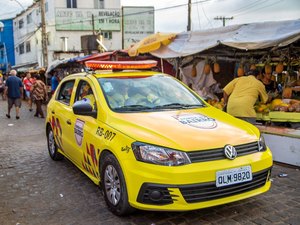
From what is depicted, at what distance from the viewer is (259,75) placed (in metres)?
8.34

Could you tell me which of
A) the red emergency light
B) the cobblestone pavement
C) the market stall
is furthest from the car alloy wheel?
the market stall

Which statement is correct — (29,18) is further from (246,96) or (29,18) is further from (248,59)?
(246,96)

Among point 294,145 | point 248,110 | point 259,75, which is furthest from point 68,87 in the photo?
point 259,75

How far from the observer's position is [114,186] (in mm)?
3869

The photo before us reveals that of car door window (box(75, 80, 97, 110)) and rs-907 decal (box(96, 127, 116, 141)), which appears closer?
rs-907 decal (box(96, 127, 116, 141))

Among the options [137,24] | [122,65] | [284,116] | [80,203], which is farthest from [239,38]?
[137,24]

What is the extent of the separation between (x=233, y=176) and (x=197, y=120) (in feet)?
2.69

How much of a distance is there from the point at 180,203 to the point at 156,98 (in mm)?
1707

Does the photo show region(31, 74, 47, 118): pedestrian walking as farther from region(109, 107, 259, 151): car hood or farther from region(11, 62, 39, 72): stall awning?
region(11, 62, 39, 72): stall awning

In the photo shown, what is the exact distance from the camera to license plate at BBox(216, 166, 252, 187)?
343 cm

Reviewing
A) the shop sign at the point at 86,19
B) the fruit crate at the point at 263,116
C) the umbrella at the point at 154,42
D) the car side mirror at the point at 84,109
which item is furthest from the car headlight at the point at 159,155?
the shop sign at the point at 86,19

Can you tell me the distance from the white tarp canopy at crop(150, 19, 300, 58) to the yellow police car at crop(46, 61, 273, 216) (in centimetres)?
247

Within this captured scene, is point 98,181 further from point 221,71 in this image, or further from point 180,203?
point 221,71

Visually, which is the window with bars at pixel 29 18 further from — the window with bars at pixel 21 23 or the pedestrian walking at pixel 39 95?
the pedestrian walking at pixel 39 95
